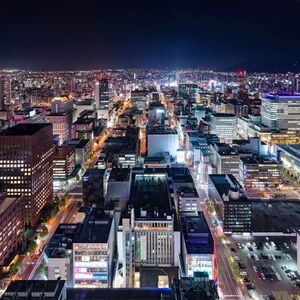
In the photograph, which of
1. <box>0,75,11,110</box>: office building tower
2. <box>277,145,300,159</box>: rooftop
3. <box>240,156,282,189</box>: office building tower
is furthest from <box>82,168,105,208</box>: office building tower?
<box>0,75,11,110</box>: office building tower

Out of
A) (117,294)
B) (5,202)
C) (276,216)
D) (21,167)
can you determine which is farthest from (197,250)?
(21,167)

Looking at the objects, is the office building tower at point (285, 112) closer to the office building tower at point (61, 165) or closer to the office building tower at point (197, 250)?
the office building tower at point (61, 165)

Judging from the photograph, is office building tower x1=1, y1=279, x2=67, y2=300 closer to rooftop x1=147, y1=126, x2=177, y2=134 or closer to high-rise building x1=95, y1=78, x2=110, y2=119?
rooftop x1=147, y1=126, x2=177, y2=134

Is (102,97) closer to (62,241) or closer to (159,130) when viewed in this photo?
(159,130)

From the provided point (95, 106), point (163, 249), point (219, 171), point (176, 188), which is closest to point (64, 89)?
point (95, 106)

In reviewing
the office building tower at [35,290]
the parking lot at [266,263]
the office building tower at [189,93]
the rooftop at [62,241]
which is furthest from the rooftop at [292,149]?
the office building tower at [189,93]

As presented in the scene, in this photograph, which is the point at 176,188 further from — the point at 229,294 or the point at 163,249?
the point at 229,294
